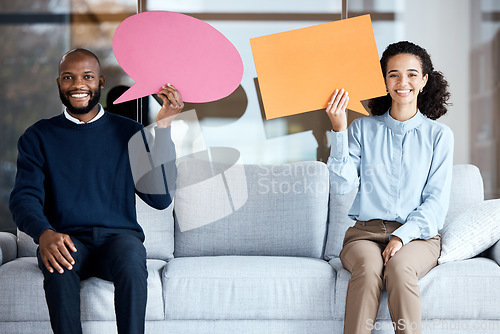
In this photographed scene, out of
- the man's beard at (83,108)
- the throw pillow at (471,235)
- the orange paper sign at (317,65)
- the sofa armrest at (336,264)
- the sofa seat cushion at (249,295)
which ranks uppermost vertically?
the orange paper sign at (317,65)

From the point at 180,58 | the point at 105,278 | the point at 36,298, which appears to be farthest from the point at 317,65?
→ the point at 36,298

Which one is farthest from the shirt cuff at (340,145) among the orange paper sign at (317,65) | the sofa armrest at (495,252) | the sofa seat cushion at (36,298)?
the sofa seat cushion at (36,298)

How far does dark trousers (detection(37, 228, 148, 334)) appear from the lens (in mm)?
1645

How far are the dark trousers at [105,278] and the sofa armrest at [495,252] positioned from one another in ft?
4.14

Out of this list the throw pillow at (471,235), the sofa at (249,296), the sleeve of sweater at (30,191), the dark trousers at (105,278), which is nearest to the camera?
the dark trousers at (105,278)

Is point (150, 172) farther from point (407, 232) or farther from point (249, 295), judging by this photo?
point (407, 232)

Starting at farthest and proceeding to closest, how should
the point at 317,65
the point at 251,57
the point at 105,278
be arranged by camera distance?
the point at 251,57 < the point at 105,278 < the point at 317,65

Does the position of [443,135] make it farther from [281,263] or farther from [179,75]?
[179,75]

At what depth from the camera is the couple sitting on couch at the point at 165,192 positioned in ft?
5.56

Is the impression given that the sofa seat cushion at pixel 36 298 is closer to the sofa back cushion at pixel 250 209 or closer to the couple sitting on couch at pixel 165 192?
the couple sitting on couch at pixel 165 192

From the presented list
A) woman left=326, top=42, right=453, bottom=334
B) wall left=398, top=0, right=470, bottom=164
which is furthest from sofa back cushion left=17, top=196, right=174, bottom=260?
wall left=398, top=0, right=470, bottom=164

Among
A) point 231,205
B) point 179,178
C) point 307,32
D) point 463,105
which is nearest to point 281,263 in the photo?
point 231,205

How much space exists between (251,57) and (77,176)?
1882 mm

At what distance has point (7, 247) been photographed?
7.22 feet
